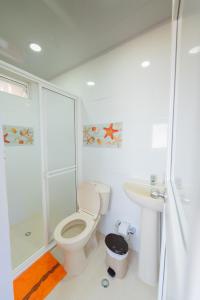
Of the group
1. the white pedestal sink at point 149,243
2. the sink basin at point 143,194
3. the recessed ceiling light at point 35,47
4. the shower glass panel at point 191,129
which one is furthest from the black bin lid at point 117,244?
the recessed ceiling light at point 35,47

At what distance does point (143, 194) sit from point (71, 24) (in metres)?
1.81

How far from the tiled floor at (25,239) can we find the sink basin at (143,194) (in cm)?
134

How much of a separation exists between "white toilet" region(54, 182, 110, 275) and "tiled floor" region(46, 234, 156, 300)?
0.09 metres

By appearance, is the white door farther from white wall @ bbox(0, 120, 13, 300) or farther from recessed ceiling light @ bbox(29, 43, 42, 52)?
recessed ceiling light @ bbox(29, 43, 42, 52)

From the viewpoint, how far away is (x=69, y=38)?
1.42 meters

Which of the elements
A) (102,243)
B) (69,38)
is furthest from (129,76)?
(102,243)

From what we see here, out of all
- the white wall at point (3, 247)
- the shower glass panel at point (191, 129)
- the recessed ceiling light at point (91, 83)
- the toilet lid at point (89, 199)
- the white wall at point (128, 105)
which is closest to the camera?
the shower glass panel at point (191, 129)

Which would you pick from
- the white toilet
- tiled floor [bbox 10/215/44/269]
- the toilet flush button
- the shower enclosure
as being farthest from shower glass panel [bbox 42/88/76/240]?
the toilet flush button

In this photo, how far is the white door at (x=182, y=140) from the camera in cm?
31

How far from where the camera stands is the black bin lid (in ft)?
4.06

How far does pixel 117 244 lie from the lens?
4.27 feet

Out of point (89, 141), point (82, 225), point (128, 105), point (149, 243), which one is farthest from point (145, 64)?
point (82, 225)

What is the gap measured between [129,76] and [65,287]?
2232 millimetres

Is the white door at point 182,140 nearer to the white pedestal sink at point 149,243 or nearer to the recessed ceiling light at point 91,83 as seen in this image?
the white pedestal sink at point 149,243
